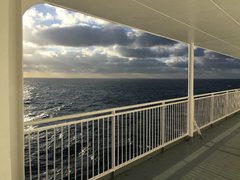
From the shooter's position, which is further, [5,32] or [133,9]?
[133,9]

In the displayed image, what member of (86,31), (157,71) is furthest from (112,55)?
(157,71)

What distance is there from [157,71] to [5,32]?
214 feet

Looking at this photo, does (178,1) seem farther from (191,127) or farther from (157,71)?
(157,71)

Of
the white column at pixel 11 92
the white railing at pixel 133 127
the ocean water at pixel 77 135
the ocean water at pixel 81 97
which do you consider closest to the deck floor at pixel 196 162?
the white railing at pixel 133 127

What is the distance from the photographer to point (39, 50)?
41.3m

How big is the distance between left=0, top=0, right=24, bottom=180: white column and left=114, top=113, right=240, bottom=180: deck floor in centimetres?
192

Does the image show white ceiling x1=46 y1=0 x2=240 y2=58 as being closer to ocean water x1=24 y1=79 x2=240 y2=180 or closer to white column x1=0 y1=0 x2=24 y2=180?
white column x1=0 y1=0 x2=24 y2=180

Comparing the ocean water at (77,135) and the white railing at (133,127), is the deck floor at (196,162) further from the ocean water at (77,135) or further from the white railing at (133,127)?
the ocean water at (77,135)

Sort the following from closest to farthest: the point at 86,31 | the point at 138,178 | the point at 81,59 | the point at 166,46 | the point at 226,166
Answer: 1. the point at 138,178
2. the point at 226,166
3. the point at 81,59
4. the point at 86,31
5. the point at 166,46

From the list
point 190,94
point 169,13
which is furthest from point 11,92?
point 190,94

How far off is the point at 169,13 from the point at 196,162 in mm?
2432

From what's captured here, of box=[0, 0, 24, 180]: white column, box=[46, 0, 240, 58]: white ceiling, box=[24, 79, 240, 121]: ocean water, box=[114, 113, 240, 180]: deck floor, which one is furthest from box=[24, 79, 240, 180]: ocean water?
box=[46, 0, 240, 58]: white ceiling

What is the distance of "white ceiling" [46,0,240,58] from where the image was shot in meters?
2.53

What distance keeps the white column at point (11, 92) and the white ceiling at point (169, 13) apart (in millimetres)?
1055
